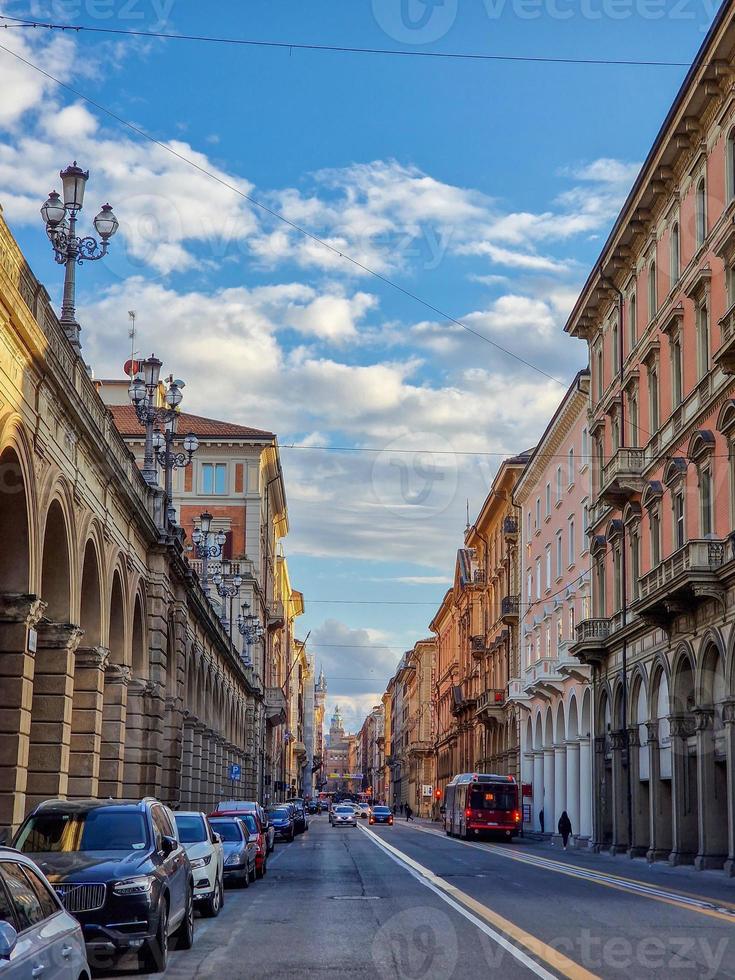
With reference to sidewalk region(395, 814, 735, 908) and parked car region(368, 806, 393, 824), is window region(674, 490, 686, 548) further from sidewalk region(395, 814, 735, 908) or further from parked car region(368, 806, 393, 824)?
parked car region(368, 806, 393, 824)

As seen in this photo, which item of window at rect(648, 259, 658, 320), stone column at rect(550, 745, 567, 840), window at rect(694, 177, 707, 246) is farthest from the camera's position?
stone column at rect(550, 745, 567, 840)

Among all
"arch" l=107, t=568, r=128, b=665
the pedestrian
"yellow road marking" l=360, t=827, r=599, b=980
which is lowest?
"yellow road marking" l=360, t=827, r=599, b=980

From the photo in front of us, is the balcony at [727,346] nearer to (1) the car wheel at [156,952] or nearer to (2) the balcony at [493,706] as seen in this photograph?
(1) the car wheel at [156,952]

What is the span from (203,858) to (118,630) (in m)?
14.4

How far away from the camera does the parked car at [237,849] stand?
27.1 metres

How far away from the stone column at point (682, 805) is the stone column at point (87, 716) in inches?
695

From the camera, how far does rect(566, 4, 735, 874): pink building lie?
118 ft

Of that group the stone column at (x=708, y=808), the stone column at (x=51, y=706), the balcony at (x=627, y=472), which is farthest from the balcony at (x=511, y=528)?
the stone column at (x=51, y=706)

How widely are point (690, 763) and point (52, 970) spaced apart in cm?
3379

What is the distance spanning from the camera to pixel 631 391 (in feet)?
156

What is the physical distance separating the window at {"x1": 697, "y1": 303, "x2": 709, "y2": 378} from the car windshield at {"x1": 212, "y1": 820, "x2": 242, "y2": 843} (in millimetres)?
17930

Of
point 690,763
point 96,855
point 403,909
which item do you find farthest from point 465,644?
point 96,855

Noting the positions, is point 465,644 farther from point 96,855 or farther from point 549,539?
point 96,855

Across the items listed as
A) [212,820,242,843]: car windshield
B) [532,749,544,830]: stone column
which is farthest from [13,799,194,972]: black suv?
[532,749,544,830]: stone column
